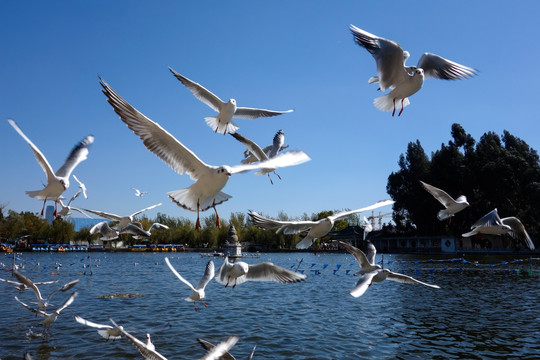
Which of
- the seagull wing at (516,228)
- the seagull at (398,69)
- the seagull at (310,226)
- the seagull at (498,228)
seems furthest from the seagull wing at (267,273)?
the seagull wing at (516,228)

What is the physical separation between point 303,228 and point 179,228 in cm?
10365

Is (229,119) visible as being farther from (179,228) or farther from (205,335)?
(179,228)

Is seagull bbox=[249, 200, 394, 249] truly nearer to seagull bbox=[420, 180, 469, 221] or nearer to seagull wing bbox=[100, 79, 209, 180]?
seagull wing bbox=[100, 79, 209, 180]

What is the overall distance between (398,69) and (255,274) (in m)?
4.07

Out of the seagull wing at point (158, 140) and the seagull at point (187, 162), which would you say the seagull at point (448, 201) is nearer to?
the seagull at point (187, 162)

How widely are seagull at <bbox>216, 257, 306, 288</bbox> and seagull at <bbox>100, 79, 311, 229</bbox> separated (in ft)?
2.94

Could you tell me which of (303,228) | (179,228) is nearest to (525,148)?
(303,228)

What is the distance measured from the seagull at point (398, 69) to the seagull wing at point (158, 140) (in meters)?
3.09

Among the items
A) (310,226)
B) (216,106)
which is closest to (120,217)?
(216,106)

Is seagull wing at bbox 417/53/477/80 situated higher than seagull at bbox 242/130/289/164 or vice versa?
seagull wing at bbox 417/53/477/80

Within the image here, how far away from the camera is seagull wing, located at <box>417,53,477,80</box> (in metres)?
7.58

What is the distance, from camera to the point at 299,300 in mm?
19078

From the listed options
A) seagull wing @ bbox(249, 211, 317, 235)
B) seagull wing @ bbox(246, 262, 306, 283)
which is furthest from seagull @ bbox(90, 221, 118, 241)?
seagull wing @ bbox(249, 211, 317, 235)

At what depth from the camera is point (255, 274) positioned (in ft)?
25.2
